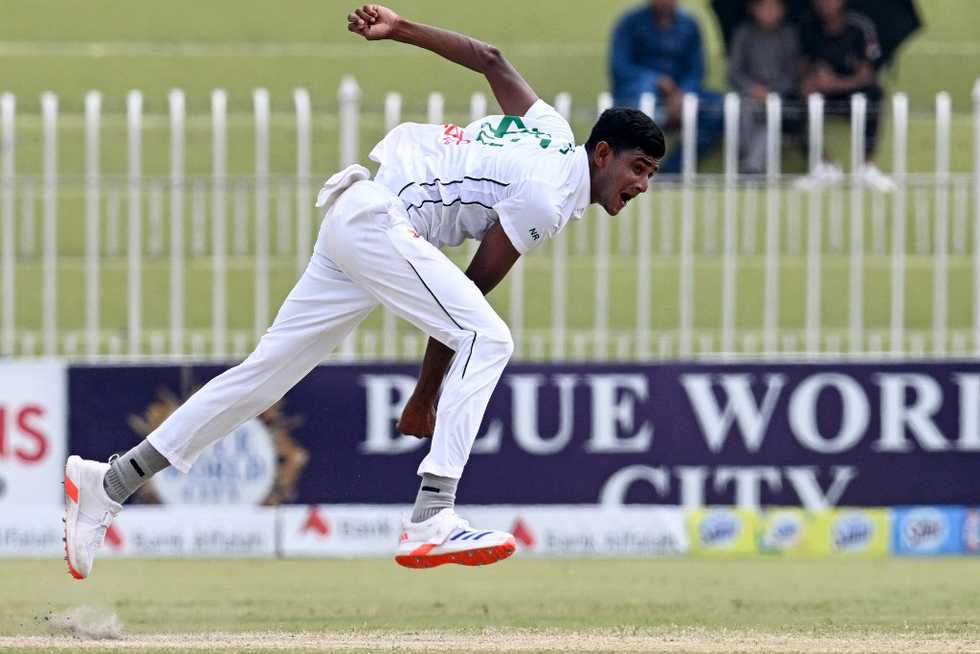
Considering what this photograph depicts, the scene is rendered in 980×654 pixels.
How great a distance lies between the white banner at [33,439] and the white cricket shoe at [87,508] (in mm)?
3815

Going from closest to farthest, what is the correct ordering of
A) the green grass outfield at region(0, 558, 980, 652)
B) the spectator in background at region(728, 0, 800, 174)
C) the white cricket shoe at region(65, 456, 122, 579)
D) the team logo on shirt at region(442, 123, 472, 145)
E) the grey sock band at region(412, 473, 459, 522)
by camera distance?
1. the grey sock band at region(412, 473, 459, 522)
2. the green grass outfield at region(0, 558, 980, 652)
3. the team logo on shirt at region(442, 123, 472, 145)
4. the white cricket shoe at region(65, 456, 122, 579)
5. the spectator in background at region(728, 0, 800, 174)

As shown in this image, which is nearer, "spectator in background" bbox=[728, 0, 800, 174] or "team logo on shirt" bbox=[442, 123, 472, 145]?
"team logo on shirt" bbox=[442, 123, 472, 145]

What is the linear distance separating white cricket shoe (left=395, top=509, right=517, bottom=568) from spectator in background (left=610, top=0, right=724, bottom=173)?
6.70 m

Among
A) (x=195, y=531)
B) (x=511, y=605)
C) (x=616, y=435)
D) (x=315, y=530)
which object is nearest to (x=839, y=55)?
(x=616, y=435)

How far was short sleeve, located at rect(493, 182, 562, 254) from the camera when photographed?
667 centimetres

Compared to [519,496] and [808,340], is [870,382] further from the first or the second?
[519,496]

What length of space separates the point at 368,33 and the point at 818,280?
5.47 metres

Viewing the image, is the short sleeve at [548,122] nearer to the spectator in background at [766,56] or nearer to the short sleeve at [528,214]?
the short sleeve at [528,214]

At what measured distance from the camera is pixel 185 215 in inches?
484

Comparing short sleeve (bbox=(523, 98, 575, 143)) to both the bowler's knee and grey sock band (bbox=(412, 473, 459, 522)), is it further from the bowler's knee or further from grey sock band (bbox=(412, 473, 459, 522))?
grey sock band (bbox=(412, 473, 459, 522))

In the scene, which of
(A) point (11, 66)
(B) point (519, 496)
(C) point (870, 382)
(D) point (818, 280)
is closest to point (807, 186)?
(D) point (818, 280)

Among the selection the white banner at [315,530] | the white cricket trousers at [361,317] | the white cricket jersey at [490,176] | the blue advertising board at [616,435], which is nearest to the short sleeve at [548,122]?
the white cricket jersey at [490,176]

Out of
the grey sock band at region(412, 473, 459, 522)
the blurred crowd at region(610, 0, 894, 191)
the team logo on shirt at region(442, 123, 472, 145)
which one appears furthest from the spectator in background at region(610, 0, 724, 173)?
the grey sock band at region(412, 473, 459, 522)

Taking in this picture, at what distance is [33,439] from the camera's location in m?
10.9
